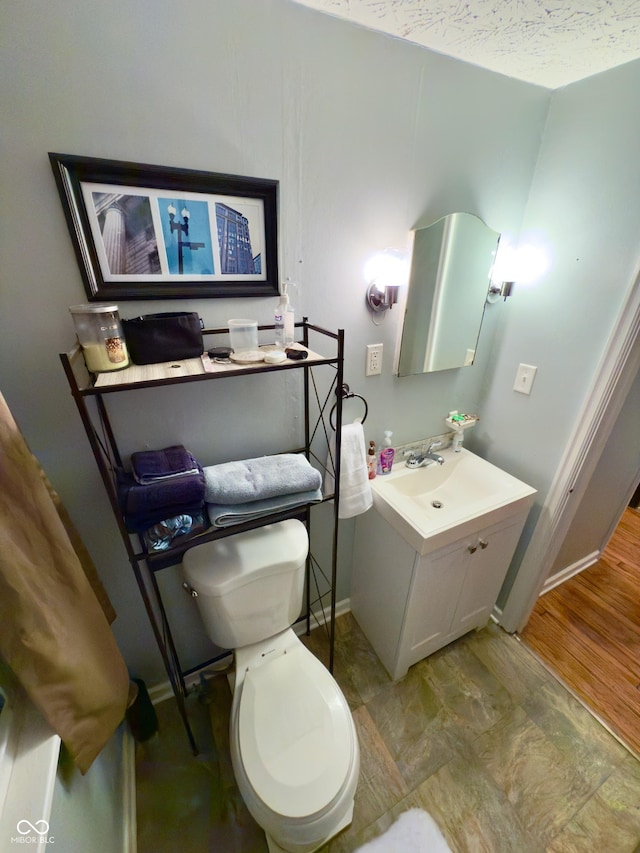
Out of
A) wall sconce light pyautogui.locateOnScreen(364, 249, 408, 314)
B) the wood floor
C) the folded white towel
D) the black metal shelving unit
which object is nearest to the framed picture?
the black metal shelving unit

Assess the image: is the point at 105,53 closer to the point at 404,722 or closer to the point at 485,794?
the point at 404,722

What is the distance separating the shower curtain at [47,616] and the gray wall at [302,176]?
29 cm

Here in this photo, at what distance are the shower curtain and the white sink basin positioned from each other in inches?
37.5

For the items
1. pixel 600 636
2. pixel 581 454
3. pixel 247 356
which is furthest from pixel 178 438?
pixel 600 636

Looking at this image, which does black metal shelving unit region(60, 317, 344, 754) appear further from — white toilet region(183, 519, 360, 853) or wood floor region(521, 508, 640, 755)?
wood floor region(521, 508, 640, 755)

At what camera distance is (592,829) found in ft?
3.52

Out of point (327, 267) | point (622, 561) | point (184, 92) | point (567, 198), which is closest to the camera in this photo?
point (184, 92)

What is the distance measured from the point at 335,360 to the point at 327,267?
369mm

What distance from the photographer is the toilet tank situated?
1.01 meters

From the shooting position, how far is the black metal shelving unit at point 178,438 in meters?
0.69

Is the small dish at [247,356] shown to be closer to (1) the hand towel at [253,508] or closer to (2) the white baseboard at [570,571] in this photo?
(1) the hand towel at [253,508]

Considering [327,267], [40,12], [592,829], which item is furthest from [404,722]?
[40,12]

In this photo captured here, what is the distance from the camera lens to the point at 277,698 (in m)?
1.04

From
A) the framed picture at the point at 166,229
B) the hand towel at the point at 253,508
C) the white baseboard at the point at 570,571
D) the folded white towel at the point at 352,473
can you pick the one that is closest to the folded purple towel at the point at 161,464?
the hand towel at the point at 253,508
